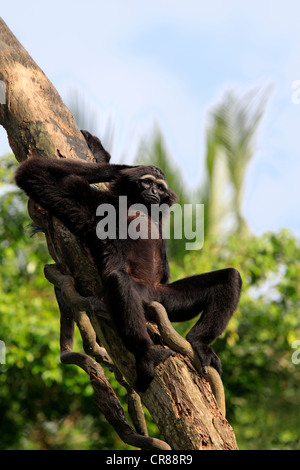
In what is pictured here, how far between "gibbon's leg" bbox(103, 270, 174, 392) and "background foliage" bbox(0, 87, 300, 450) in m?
5.50

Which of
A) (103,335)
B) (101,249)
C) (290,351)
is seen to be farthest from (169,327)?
(290,351)

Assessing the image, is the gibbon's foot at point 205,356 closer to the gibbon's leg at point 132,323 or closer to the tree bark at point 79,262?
the tree bark at point 79,262

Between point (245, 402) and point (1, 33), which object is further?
point (245, 402)

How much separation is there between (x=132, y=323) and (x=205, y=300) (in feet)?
2.86

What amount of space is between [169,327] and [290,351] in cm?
712

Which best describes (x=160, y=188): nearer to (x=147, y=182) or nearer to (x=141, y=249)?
(x=147, y=182)

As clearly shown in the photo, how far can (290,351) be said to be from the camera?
34.6ft

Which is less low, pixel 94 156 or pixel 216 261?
pixel 216 261

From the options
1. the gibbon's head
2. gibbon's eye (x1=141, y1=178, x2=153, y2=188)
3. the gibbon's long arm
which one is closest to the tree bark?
the gibbon's long arm

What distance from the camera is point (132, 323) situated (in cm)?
400

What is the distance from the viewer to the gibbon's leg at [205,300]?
4391 mm

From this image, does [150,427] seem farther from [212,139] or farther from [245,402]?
[212,139]

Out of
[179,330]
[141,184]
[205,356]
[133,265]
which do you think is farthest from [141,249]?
[179,330]
